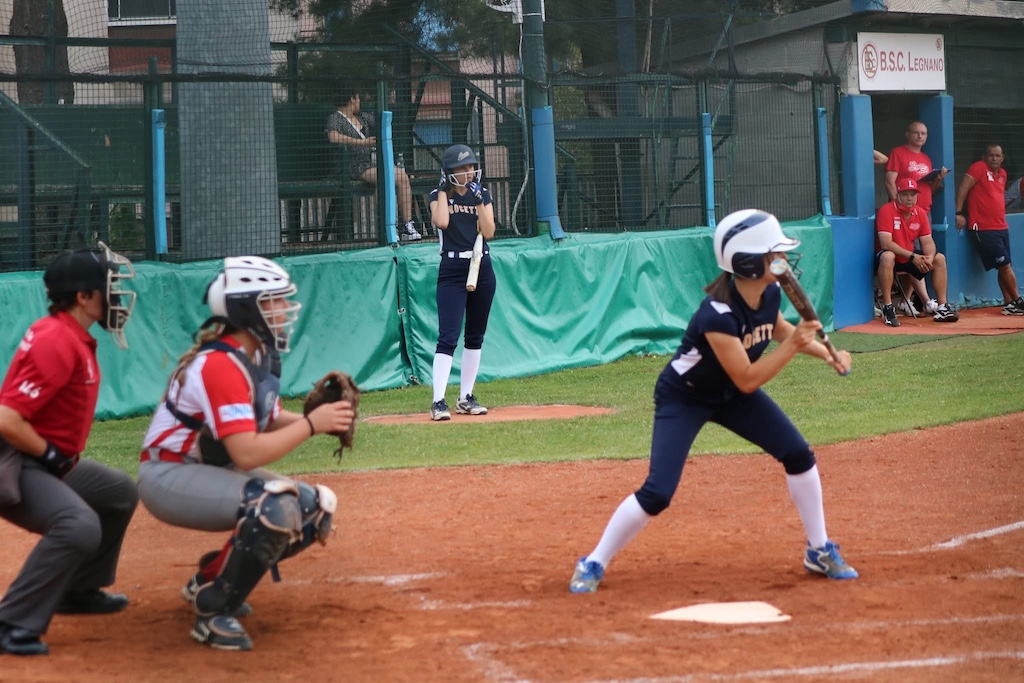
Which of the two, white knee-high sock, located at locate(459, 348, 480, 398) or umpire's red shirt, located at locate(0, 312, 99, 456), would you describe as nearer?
umpire's red shirt, located at locate(0, 312, 99, 456)

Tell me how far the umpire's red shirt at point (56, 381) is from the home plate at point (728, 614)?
2.33 metres

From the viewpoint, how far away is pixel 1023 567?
5.40 m

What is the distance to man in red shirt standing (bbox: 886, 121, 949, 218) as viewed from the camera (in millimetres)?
16219

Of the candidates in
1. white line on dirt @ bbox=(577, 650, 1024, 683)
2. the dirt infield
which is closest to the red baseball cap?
the dirt infield

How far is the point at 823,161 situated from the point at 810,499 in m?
11.6

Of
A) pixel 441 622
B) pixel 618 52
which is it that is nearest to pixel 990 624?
pixel 441 622

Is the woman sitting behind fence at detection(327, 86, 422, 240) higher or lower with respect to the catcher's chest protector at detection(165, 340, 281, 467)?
higher

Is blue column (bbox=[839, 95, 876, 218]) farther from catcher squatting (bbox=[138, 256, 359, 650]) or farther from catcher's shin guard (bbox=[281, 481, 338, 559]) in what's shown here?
catcher's shin guard (bbox=[281, 481, 338, 559])

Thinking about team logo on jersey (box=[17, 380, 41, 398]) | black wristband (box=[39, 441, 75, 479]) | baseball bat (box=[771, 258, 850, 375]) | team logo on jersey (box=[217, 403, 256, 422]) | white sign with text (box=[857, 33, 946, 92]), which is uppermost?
white sign with text (box=[857, 33, 946, 92])

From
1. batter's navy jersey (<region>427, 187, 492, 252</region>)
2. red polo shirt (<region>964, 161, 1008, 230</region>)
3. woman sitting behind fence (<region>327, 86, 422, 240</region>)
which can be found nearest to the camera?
batter's navy jersey (<region>427, 187, 492, 252</region>)

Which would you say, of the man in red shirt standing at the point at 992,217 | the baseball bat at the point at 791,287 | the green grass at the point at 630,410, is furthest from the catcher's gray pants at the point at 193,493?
the man in red shirt standing at the point at 992,217

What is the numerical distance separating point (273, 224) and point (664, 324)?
457 centimetres

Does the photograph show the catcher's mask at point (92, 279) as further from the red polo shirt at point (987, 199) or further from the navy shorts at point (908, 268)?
the red polo shirt at point (987, 199)

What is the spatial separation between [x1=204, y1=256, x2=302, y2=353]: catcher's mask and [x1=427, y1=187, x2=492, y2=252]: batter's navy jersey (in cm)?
559
